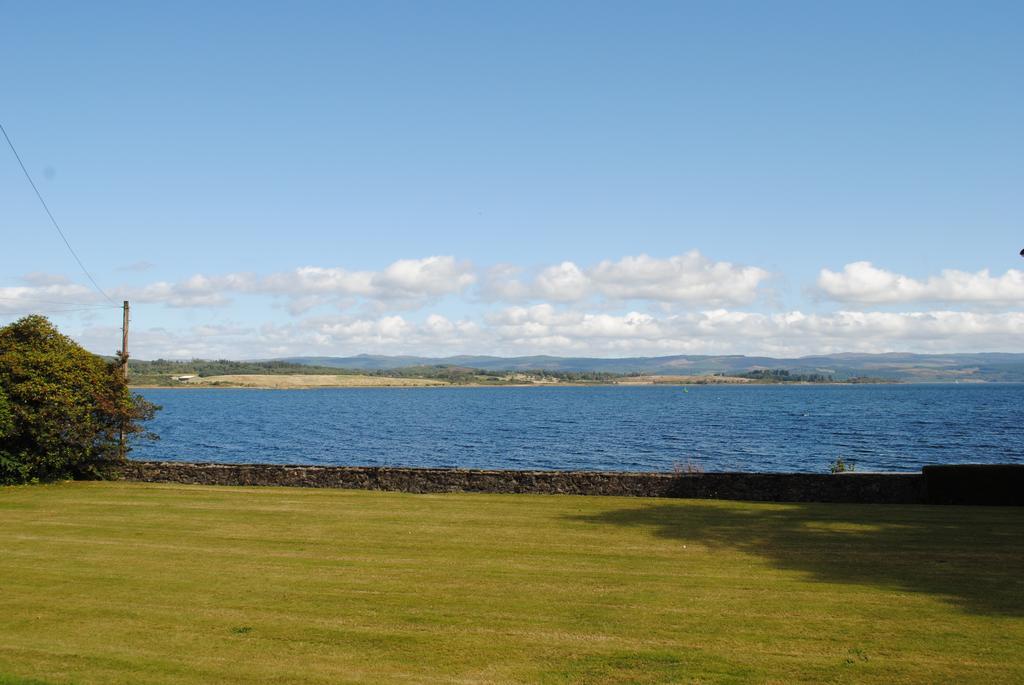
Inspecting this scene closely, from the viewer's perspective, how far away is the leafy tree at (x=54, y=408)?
25.5m

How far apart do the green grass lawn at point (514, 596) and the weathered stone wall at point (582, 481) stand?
4.42ft

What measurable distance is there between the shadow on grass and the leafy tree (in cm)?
1686

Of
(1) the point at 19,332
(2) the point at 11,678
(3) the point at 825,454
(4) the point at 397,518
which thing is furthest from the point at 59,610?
(3) the point at 825,454

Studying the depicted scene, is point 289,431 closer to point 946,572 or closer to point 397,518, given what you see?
point 397,518

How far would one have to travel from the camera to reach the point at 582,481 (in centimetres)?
2331

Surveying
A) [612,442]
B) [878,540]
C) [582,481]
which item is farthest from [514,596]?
[612,442]

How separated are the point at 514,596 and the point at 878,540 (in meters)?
8.20

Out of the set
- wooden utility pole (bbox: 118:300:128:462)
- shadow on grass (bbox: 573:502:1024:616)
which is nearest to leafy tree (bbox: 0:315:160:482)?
wooden utility pole (bbox: 118:300:128:462)

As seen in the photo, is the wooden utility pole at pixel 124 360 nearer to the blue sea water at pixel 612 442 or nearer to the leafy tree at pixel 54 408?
the leafy tree at pixel 54 408

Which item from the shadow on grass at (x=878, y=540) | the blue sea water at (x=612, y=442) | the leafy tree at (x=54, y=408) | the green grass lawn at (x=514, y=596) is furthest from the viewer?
the blue sea water at (x=612, y=442)

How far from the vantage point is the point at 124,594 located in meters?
12.6

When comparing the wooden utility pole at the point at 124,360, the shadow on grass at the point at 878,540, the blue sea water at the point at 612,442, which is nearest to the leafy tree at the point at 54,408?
the wooden utility pole at the point at 124,360

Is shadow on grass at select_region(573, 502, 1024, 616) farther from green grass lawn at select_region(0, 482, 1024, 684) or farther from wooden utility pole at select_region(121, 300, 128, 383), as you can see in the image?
wooden utility pole at select_region(121, 300, 128, 383)

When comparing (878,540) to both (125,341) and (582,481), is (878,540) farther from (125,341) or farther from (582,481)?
(125,341)
